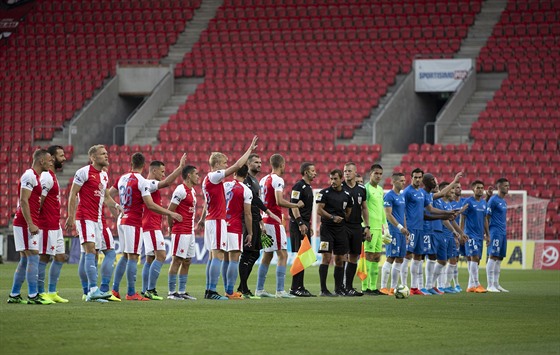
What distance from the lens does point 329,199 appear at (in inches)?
714

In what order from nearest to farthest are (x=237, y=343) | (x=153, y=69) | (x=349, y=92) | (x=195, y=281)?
(x=237, y=343) → (x=195, y=281) → (x=349, y=92) → (x=153, y=69)

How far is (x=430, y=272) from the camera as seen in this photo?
787 inches

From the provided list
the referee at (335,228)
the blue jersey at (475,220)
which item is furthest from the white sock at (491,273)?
the referee at (335,228)

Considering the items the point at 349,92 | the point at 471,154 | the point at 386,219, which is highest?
the point at 349,92

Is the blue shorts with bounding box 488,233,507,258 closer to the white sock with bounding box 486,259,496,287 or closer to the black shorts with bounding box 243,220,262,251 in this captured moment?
the white sock with bounding box 486,259,496,287

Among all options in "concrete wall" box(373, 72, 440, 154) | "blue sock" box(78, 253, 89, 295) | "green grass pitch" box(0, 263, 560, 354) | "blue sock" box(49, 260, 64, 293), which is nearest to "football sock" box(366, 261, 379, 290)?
"green grass pitch" box(0, 263, 560, 354)

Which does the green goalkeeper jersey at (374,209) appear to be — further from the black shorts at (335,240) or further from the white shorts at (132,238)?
the white shorts at (132,238)

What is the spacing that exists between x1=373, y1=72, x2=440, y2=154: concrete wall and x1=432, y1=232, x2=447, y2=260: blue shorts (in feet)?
53.0

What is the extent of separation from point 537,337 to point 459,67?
2869 cm

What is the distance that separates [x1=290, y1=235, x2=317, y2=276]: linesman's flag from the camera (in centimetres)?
1772

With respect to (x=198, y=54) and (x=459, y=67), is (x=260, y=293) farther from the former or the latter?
(x=198, y=54)

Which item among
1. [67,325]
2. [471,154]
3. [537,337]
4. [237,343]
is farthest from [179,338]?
[471,154]

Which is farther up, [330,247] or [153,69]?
[153,69]

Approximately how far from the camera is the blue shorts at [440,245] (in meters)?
20.2
